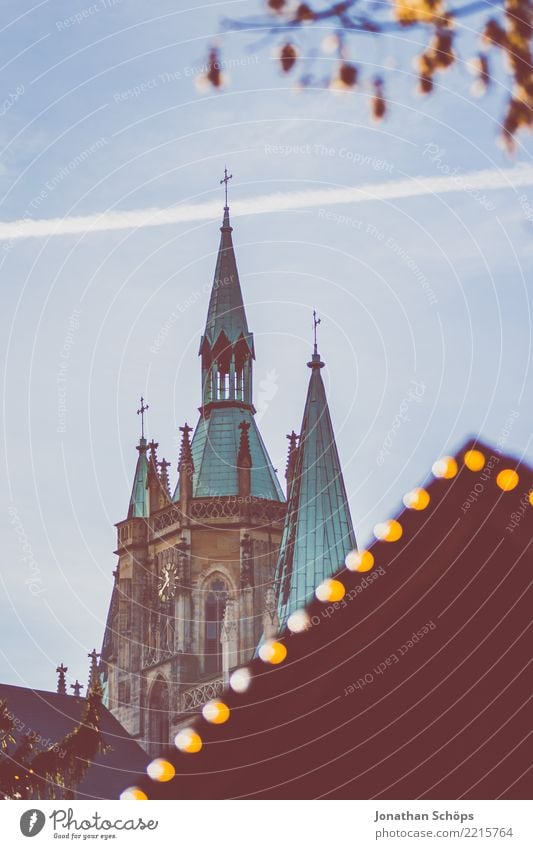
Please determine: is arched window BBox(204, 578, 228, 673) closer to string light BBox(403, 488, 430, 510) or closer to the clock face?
the clock face

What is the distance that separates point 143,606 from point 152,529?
12.0ft

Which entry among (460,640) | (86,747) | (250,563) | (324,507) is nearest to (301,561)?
(324,507)

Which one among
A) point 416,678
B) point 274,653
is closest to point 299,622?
point 274,653

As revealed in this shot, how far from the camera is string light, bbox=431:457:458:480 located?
55.8ft

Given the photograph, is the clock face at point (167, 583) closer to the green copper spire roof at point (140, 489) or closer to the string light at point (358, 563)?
the green copper spire roof at point (140, 489)

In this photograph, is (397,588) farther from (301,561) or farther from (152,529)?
(152,529)

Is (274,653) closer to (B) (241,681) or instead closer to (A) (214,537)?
(B) (241,681)

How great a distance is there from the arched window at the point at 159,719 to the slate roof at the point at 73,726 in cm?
74

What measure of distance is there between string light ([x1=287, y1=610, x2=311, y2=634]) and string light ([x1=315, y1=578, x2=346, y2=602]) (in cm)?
26

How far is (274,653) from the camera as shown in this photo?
53.5ft

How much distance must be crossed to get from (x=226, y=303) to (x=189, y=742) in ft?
192
